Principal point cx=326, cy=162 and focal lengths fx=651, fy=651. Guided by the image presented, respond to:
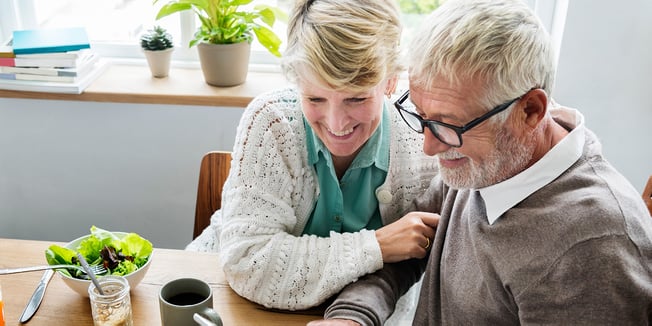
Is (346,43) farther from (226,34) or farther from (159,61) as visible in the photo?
(159,61)

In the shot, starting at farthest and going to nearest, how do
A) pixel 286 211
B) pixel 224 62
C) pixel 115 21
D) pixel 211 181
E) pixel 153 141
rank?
pixel 115 21 → pixel 153 141 → pixel 224 62 → pixel 211 181 → pixel 286 211

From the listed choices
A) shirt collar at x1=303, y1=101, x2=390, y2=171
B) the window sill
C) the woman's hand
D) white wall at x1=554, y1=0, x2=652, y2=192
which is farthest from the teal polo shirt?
white wall at x1=554, y1=0, x2=652, y2=192

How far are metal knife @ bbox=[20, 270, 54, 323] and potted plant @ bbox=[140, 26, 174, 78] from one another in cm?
100

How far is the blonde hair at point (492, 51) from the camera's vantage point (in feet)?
3.23

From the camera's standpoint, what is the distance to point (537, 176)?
1.07m

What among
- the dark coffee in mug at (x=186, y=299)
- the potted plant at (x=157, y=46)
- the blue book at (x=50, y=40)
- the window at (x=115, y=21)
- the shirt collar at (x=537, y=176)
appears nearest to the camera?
the shirt collar at (x=537, y=176)

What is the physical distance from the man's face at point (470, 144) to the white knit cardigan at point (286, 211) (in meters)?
0.28

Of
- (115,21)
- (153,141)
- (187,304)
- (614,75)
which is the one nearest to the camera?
(187,304)

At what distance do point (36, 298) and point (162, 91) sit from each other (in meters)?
0.98

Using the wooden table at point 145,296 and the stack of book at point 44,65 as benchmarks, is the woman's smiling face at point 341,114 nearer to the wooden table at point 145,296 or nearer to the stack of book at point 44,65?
the wooden table at point 145,296

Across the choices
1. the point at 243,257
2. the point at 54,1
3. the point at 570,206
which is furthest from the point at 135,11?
the point at 570,206

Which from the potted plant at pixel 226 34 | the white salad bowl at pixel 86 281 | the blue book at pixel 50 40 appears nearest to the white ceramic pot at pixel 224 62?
the potted plant at pixel 226 34

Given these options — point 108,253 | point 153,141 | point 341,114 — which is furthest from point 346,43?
point 153,141

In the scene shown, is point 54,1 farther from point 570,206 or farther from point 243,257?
point 570,206
